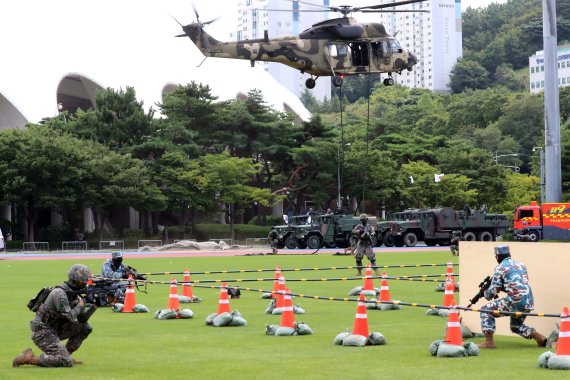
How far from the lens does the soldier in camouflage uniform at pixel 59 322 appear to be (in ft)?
41.5

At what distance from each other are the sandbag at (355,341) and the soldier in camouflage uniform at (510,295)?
156 cm

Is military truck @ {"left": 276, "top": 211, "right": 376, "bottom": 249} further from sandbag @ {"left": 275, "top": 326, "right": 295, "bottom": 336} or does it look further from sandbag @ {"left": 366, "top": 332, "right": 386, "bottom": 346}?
sandbag @ {"left": 366, "top": 332, "right": 386, "bottom": 346}

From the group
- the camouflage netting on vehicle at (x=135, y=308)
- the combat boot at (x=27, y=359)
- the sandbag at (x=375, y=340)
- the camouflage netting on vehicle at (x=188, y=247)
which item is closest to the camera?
the combat boot at (x=27, y=359)

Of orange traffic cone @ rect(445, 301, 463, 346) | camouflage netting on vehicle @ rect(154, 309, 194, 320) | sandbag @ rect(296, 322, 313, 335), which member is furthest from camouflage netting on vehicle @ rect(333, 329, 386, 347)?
camouflage netting on vehicle @ rect(154, 309, 194, 320)

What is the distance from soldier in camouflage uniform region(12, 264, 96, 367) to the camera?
1265 cm

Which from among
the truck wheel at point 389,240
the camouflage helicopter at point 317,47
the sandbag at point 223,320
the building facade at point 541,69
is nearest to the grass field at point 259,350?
the sandbag at point 223,320

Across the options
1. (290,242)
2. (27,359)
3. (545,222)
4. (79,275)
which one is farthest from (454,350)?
(290,242)

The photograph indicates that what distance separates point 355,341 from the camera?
14.7m

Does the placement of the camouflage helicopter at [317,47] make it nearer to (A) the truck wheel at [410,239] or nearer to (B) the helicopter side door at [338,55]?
(B) the helicopter side door at [338,55]

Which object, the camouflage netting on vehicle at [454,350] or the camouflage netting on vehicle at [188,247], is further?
the camouflage netting on vehicle at [188,247]

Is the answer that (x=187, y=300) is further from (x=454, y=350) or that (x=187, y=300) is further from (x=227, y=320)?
(x=454, y=350)

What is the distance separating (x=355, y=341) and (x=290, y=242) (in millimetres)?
45763

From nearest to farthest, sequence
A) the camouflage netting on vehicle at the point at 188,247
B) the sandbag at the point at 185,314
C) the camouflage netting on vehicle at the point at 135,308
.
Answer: the sandbag at the point at 185,314, the camouflage netting on vehicle at the point at 135,308, the camouflage netting on vehicle at the point at 188,247

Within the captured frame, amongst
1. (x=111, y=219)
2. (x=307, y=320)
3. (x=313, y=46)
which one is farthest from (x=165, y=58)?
(x=307, y=320)
